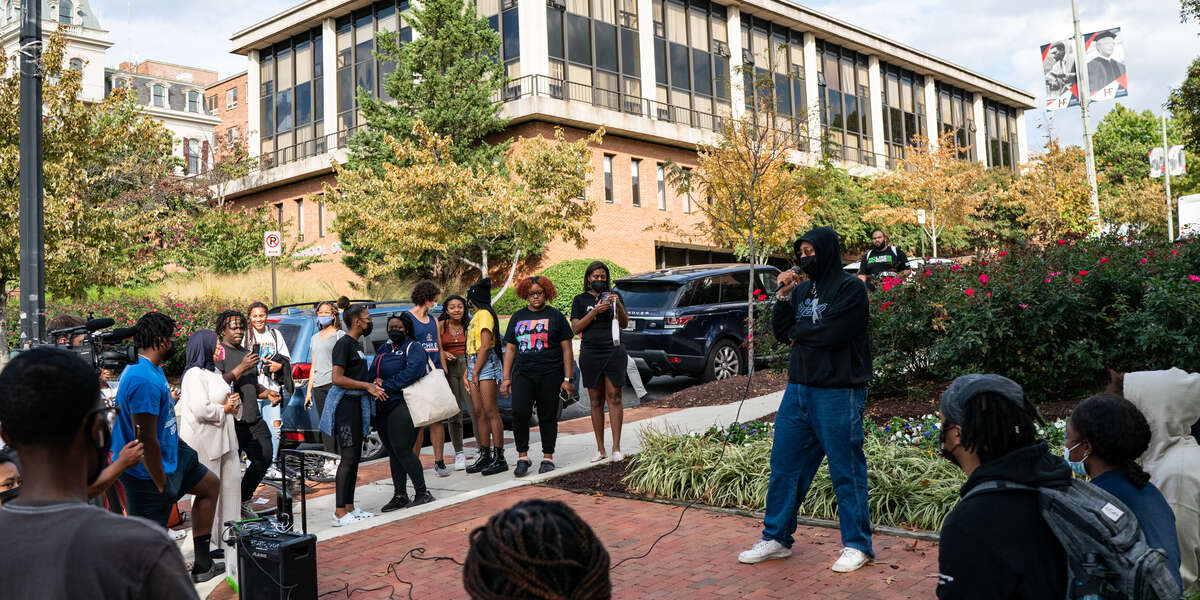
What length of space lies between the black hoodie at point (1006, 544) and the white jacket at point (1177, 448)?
123 centimetres

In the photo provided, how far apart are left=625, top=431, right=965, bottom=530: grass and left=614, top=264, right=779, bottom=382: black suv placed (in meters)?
6.19

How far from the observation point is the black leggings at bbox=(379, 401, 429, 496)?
772 centimetres

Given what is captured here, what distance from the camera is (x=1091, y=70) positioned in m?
26.8

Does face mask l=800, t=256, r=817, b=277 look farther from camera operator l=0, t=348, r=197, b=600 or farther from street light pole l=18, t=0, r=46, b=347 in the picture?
street light pole l=18, t=0, r=46, b=347

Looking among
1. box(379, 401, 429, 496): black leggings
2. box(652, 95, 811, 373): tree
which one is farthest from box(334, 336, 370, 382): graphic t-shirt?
box(652, 95, 811, 373): tree

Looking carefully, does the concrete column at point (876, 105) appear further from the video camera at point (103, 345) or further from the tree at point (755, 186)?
the video camera at point (103, 345)

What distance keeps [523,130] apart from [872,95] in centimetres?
2199

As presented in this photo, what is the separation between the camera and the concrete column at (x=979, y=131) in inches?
2069

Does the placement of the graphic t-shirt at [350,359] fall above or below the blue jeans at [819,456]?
above

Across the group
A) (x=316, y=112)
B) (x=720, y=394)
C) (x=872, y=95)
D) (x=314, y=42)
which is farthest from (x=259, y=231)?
(x=872, y=95)

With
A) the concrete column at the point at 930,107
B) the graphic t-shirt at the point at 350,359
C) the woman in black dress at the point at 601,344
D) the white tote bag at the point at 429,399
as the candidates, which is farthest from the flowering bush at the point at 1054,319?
the concrete column at the point at 930,107

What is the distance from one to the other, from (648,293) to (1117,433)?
12115mm

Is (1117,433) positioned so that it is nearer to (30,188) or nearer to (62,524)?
(62,524)

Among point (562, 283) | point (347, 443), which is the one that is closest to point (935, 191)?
point (562, 283)
